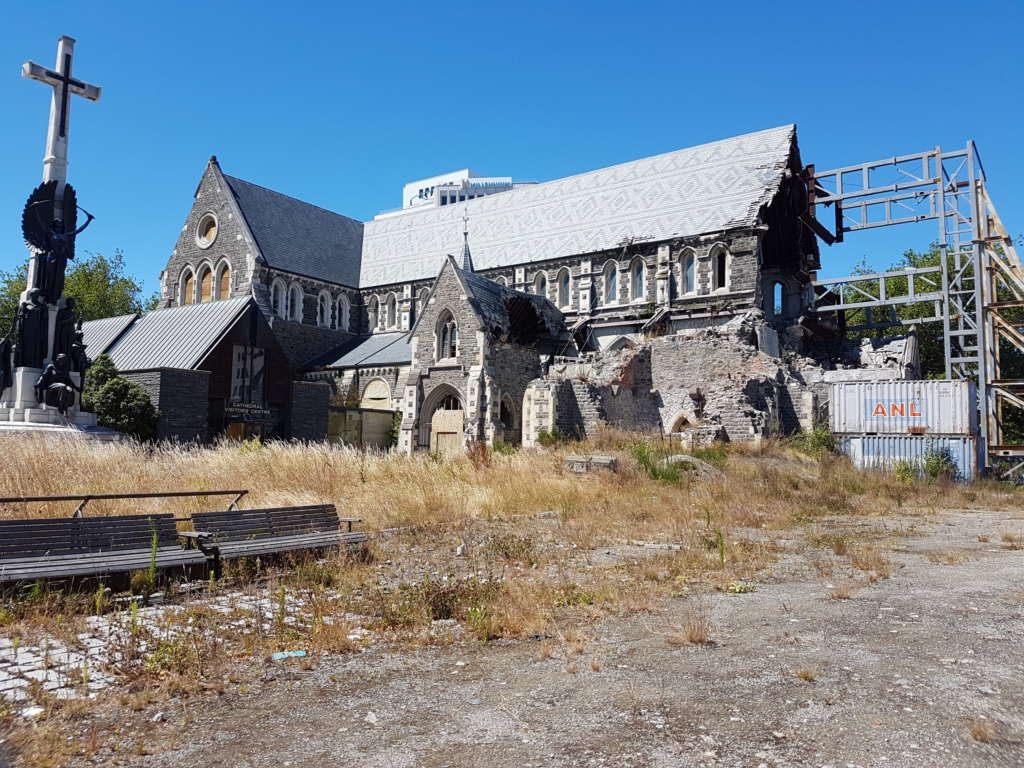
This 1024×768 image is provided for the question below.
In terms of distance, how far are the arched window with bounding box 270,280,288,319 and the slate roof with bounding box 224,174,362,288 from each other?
84cm

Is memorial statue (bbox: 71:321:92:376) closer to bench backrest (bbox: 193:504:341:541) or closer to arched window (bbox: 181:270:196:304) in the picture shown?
bench backrest (bbox: 193:504:341:541)

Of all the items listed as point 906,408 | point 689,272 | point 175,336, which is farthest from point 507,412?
point 906,408

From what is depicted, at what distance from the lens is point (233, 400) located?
70.8ft

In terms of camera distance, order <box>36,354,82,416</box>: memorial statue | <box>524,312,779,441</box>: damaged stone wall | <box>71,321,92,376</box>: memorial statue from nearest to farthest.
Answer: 1. <box>36,354,82,416</box>: memorial statue
2. <box>71,321,92,376</box>: memorial statue
3. <box>524,312,779,441</box>: damaged stone wall

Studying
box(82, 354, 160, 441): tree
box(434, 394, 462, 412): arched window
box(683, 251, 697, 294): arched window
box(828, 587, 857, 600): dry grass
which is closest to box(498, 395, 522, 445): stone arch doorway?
box(434, 394, 462, 412): arched window

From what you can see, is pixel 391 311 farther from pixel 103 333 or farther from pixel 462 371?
pixel 103 333

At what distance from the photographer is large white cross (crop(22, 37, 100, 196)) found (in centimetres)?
1500

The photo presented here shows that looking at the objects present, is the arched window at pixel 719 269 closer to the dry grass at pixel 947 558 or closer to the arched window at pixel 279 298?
the arched window at pixel 279 298

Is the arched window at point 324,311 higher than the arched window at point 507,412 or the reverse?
higher

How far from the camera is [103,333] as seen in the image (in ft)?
81.4

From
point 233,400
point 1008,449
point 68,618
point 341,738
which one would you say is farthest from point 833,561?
point 233,400

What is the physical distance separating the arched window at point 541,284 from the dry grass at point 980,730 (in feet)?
102

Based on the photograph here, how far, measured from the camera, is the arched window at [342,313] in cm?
3859

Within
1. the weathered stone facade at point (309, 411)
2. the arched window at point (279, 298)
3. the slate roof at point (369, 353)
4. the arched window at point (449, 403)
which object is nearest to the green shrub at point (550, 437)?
the arched window at point (449, 403)
